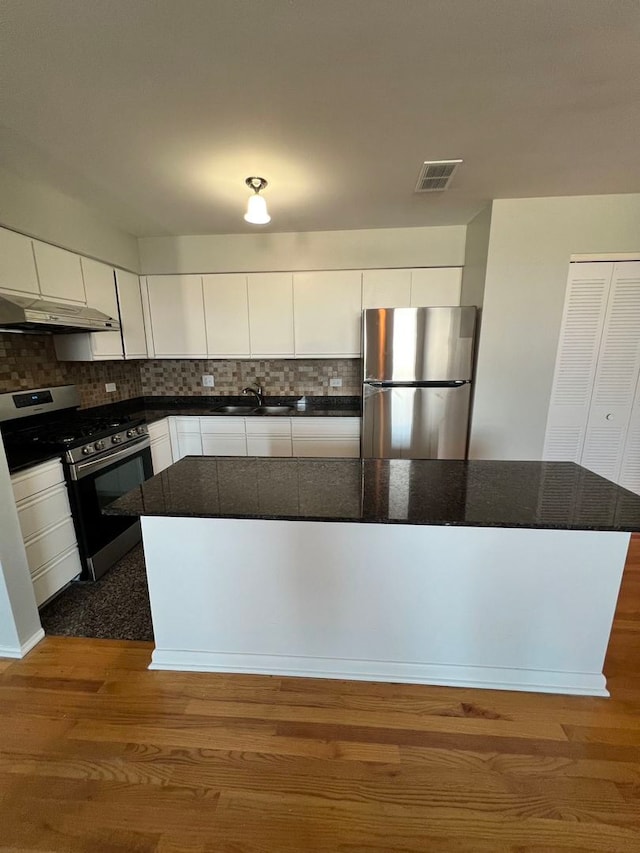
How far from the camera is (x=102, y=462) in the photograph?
2.19m

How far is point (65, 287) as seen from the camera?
228 cm

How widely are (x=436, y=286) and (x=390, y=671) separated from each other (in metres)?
2.87

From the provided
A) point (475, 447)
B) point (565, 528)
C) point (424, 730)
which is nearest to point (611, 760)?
point (424, 730)

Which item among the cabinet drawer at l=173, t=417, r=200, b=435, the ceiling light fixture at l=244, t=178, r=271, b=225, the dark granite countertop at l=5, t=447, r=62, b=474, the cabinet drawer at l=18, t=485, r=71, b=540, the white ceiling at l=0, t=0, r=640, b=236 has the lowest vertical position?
the cabinet drawer at l=18, t=485, r=71, b=540

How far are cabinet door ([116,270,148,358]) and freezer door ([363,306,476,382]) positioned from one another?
80.8 inches

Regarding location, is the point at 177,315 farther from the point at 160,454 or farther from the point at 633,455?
the point at 633,455

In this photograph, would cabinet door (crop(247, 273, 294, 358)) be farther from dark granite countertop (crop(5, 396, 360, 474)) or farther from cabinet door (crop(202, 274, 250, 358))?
dark granite countertop (crop(5, 396, 360, 474))

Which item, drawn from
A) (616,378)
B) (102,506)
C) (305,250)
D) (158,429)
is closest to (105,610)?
(102,506)

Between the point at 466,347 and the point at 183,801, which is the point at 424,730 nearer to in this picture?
the point at 183,801

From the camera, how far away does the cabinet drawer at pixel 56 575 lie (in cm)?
187

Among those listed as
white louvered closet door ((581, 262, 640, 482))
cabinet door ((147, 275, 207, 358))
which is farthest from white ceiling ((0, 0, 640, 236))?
cabinet door ((147, 275, 207, 358))

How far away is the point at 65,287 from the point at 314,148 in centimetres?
184

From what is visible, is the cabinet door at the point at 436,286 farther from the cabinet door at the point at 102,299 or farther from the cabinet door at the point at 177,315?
the cabinet door at the point at 102,299

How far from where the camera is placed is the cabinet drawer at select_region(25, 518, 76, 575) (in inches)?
71.6
